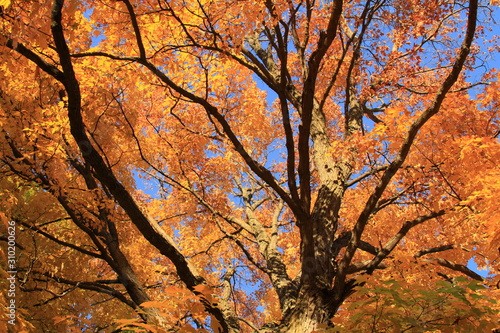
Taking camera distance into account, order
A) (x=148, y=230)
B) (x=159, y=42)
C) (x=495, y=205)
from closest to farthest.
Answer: (x=495, y=205) → (x=148, y=230) → (x=159, y=42)

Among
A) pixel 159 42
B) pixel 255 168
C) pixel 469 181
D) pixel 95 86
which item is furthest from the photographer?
pixel 95 86

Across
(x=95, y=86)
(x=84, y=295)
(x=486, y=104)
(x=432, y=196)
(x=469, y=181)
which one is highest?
(x=95, y=86)

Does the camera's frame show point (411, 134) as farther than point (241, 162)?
No

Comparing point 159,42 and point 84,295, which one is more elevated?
Answer: point 159,42

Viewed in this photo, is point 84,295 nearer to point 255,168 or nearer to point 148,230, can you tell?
point 148,230

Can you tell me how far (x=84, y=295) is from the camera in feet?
27.4

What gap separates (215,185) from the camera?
1018 centimetres

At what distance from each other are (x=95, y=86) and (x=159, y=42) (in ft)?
5.31

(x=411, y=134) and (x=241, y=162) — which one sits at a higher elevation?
(x=241, y=162)

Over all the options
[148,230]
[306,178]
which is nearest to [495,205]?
[306,178]

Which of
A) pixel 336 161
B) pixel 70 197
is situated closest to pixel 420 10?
pixel 336 161

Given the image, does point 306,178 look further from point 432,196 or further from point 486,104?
point 486,104

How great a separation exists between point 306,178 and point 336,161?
1.89 metres

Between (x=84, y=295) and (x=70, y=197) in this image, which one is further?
(x=84, y=295)
